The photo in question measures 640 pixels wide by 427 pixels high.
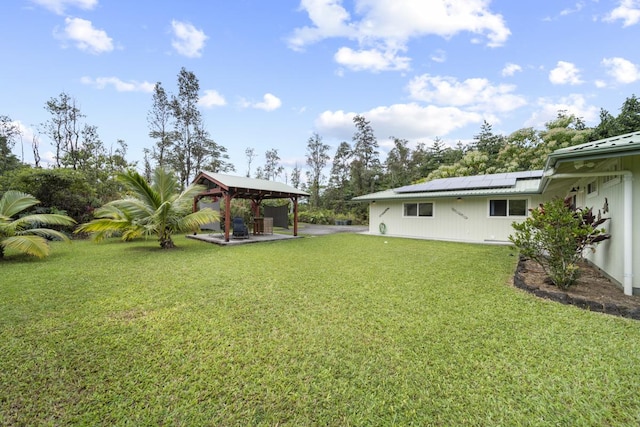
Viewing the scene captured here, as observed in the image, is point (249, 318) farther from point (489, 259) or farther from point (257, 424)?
point (489, 259)

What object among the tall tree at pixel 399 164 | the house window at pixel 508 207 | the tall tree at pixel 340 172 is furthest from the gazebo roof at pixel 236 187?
the tall tree at pixel 399 164

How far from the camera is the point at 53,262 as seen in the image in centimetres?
613

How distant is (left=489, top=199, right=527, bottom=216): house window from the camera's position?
32.7ft

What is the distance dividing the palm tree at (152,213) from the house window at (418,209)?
341 inches

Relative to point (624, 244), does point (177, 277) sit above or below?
below

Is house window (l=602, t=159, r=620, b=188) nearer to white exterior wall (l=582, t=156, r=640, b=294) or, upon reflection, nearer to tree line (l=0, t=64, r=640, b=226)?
white exterior wall (l=582, t=156, r=640, b=294)

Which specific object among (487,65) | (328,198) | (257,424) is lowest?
(257,424)

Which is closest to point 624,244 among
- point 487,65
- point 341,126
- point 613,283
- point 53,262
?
point 613,283

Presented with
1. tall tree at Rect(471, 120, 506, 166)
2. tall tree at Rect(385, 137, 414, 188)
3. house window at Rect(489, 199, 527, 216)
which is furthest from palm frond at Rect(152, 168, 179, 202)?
tall tree at Rect(471, 120, 506, 166)

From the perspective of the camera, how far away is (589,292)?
13.5 feet

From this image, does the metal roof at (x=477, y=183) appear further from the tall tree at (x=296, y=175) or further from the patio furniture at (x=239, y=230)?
the tall tree at (x=296, y=175)

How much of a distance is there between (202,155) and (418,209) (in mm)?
15821

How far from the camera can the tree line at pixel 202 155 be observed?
38.2 ft

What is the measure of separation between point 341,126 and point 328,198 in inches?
306
